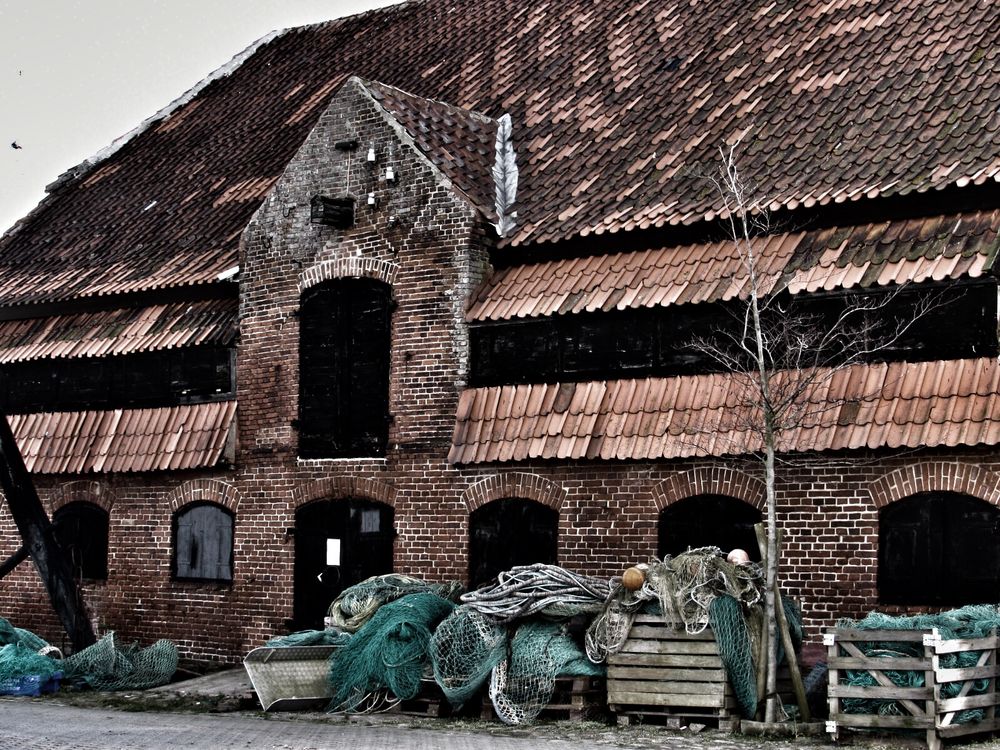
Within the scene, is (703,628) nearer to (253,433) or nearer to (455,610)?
(455,610)

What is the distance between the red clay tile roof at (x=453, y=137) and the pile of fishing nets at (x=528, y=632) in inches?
231

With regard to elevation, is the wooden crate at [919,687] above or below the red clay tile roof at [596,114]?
below

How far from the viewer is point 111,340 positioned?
968 inches

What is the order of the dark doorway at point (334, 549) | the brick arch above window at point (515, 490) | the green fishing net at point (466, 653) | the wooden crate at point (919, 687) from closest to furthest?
the wooden crate at point (919, 687), the green fishing net at point (466, 653), the brick arch above window at point (515, 490), the dark doorway at point (334, 549)

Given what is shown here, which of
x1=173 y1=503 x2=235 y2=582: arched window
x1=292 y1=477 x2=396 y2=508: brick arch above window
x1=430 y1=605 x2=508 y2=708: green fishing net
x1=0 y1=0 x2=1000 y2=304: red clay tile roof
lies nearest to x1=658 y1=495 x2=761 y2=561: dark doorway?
x1=430 y1=605 x2=508 y2=708: green fishing net

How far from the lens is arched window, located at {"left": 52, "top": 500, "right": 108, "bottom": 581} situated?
24625mm

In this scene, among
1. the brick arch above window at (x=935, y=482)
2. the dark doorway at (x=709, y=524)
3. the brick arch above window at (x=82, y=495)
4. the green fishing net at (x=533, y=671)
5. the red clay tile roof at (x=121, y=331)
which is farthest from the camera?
the brick arch above window at (x=82, y=495)

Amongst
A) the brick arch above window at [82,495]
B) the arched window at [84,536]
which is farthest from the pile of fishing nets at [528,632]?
the arched window at [84,536]

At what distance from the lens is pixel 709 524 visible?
59.1 ft

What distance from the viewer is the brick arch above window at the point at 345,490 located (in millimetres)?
20984

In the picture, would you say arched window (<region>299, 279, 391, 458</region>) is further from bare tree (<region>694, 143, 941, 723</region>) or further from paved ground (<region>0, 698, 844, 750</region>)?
paved ground (<region>0, 698, 844, 750</region>)

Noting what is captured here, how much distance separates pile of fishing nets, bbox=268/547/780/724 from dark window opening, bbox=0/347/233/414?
6636 mm

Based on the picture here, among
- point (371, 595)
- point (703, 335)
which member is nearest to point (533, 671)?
point (371, 595)

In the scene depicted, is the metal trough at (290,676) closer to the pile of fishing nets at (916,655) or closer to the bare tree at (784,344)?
the bare tree at (784,344)
